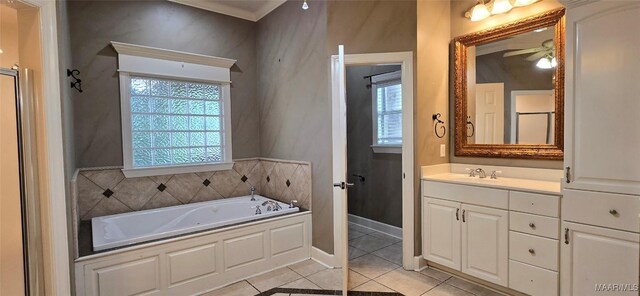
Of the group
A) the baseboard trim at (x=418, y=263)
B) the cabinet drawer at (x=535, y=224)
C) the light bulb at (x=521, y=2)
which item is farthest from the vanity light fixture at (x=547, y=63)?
the baseboard trim at (x=418, y=263)

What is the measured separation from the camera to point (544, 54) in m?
2.33

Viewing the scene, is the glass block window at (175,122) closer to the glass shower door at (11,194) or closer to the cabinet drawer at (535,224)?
the glass shower door at (11,194)

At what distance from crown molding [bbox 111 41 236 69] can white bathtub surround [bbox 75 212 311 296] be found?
1.98m

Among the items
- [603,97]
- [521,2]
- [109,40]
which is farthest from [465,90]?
[109,40]

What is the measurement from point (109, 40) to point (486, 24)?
360 cm

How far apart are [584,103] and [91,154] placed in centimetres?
398

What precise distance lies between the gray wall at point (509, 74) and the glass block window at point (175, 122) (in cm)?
292

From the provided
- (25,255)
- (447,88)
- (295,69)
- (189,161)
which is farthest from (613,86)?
(189,161)

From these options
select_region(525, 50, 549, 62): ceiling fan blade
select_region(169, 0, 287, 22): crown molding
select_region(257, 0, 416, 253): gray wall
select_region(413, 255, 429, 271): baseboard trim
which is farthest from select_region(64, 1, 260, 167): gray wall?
select_region(525, 50, 549, 62): ceiling fan blade

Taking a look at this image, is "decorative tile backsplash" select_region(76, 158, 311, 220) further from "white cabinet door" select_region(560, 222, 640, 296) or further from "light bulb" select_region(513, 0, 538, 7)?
"light bulb" select_region(513, 0, 538, 7)

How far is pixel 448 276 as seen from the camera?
260cm

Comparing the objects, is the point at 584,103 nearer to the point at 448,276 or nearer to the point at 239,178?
the point at 448,276

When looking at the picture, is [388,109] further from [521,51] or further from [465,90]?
[521,51]

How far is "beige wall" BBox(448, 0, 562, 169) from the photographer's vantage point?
231 centimetres
